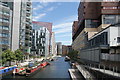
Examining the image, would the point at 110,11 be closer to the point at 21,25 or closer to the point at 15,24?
the point at 21,25

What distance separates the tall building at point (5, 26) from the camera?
4965 centimetres

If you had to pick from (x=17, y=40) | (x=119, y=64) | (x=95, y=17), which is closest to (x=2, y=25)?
(x=17, y=40)

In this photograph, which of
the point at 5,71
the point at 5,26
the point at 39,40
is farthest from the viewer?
the point at 39,40

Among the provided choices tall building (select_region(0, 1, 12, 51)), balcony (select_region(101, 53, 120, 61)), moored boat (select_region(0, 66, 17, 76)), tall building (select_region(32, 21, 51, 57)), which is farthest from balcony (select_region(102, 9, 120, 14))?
tall building (select_region(32, 21, 51, 57))

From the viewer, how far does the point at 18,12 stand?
59094 mm

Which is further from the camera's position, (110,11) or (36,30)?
(36,30)

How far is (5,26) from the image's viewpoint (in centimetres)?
5144

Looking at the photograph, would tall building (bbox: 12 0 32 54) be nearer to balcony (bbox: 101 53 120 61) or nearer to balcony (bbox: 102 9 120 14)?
balcony (bbox: 102 9 120 14)

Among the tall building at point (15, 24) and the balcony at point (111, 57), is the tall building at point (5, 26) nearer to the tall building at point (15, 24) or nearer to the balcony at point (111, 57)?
the tall building at point (15, 24)

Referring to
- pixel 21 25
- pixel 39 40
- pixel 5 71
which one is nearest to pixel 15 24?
pixel 21 25

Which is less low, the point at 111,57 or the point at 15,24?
the point at 15,24

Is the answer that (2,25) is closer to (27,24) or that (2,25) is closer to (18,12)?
(18,12)

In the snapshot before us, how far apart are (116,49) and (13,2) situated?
159 ft

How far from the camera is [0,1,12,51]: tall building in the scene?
1955 inches
